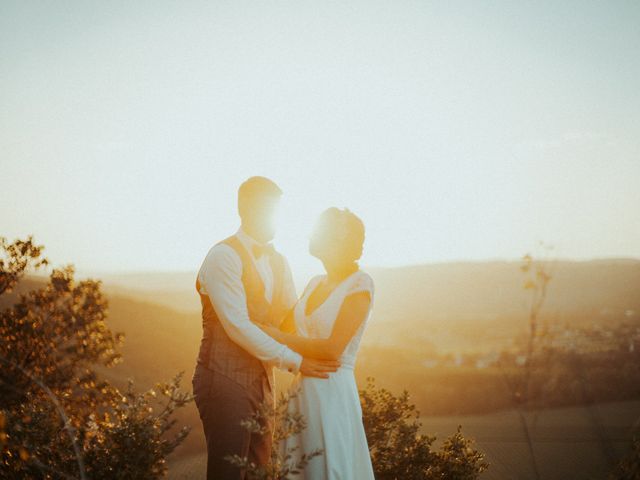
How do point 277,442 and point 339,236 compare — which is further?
point 339,236

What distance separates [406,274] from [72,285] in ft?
192

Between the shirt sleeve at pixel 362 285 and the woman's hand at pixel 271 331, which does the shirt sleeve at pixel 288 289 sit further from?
the shirt sleeve at pixel 362 285

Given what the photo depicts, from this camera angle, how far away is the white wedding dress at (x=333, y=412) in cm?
339

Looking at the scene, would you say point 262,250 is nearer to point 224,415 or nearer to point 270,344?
point 270,344

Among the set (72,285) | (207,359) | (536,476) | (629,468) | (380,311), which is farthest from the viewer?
(380,311)

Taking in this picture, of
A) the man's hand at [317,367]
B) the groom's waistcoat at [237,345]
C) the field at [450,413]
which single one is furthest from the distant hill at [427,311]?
the man's hand at [317,367]

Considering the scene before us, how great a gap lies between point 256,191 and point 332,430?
1.50m

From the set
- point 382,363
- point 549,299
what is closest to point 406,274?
point 549,299

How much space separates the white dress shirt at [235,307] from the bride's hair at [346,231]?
61cm

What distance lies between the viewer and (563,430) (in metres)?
7.95

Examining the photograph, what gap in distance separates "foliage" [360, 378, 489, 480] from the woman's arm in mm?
1599

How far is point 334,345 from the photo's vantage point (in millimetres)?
3398

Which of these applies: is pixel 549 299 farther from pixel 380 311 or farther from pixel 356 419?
pixel 356 419

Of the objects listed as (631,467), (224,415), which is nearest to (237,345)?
(224,415)
